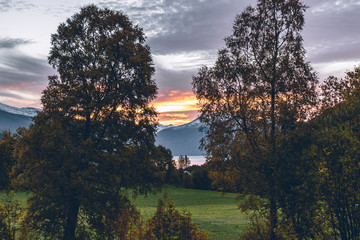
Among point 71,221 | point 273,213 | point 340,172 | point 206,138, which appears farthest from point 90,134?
point 340,172

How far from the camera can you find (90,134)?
21953mm

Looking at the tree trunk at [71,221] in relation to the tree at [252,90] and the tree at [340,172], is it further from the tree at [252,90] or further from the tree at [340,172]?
the tree at [340,172]

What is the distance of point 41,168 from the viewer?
18.6 meters

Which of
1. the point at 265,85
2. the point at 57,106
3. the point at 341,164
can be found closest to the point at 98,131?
the point at 57,106

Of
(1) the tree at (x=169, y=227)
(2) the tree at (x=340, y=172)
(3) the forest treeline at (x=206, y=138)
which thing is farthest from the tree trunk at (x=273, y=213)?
(1) the tree at (x=169, y=227)

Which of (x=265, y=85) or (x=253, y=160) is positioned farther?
(x=265, y=85)

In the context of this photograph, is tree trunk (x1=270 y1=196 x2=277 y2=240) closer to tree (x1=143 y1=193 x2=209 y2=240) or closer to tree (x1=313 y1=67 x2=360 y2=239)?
tree (x1=313 y1=67 x2=360 y2=239)

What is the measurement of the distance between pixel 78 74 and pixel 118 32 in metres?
4.56

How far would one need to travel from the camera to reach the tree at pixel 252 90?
21219 millimetres

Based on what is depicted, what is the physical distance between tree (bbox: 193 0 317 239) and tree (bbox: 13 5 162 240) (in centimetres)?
507

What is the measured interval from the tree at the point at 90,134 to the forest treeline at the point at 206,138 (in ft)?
0.27

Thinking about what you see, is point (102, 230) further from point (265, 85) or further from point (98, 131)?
point (265, 85)

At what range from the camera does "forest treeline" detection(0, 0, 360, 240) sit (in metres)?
15.7

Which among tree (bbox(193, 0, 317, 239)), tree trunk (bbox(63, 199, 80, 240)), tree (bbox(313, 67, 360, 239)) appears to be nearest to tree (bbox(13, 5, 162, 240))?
tree trunk (bbox(63, 199, 80, 240))
